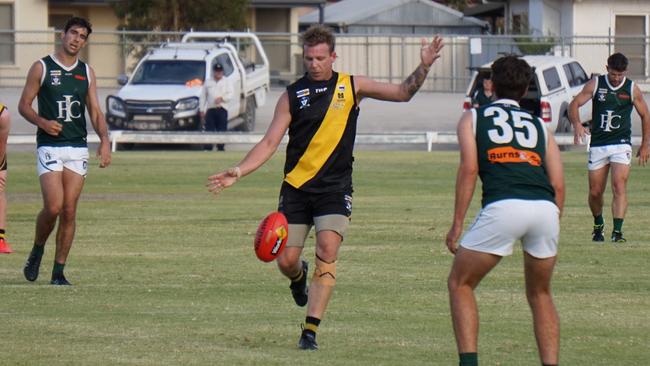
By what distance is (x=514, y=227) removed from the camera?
8078 millimetres

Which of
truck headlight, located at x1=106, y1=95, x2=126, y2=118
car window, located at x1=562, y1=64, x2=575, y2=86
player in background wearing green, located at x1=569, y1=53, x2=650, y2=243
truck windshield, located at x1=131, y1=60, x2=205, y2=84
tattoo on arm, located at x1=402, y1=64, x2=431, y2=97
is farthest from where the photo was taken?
car window, located at x1=562, y1=64, x2=575, y2=86

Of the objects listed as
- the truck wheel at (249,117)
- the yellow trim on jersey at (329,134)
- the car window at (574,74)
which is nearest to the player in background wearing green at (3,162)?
the yellow trim on jersey at (329,134)

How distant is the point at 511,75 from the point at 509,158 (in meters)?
0.46

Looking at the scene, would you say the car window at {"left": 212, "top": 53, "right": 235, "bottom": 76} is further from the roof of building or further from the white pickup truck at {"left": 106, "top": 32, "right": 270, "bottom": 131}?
the roof of building

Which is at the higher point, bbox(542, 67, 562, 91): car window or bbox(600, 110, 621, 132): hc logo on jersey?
bbox(542, 67, 562, 91): car window

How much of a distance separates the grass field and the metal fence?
2330 cm

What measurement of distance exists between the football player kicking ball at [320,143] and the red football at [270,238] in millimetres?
295

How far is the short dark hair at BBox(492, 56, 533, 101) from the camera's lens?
8.26 meters

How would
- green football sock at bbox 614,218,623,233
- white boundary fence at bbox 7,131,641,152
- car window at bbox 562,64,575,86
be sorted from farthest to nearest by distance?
car window at bbox 562,64,575,86
white boundary fence at bbox 7,131,641,152
green football sock at bbox 614,218,623,233

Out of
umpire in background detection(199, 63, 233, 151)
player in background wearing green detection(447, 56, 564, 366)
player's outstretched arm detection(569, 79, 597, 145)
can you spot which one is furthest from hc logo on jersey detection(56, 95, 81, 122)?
umpire in background detection(199, 63, 233, 151)

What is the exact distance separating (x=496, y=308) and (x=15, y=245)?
22.1 feet

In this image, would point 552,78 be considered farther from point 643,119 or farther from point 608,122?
point 643,119

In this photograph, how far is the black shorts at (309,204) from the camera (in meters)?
9.92

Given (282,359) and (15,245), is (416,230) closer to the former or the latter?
(15,245)
